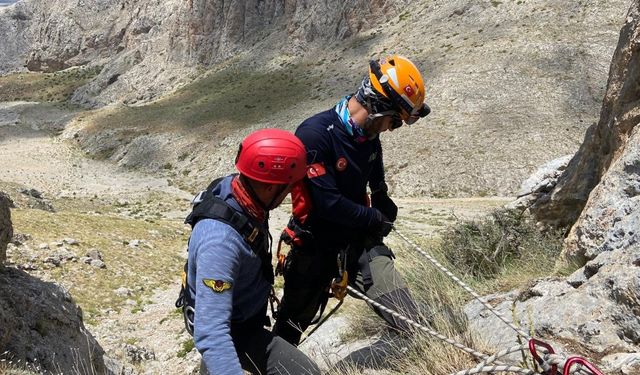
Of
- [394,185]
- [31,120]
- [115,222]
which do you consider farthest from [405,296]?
[31,120]

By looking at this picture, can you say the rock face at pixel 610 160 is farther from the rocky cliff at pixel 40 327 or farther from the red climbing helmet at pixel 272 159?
the rocky cliff at pixel 40 327

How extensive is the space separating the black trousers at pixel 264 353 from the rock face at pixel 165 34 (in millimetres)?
51724

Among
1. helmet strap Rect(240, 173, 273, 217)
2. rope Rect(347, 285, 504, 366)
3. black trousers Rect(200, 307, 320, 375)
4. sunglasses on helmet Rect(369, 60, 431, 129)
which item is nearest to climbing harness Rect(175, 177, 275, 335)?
helmet strap Rect(240, 173, 273, 217)

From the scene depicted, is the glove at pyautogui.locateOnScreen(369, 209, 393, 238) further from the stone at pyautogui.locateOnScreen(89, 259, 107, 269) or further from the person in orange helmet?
the stone at pyautogui.locateOnScreen(89, 259, 107, 269)

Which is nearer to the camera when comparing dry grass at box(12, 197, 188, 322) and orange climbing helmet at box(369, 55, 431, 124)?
orange climbing helmet at box(369, 55, 431, 124)

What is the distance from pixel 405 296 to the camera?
4.09m

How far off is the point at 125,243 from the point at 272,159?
13344mm

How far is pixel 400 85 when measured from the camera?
13.5 ft

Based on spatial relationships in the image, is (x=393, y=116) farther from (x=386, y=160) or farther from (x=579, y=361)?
(x=386, y=160)

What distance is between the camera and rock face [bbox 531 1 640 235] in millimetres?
4414

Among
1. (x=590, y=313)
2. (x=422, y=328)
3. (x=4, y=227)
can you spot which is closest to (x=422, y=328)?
(x=422, y=328)

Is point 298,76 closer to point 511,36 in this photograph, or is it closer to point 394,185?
point 511,36

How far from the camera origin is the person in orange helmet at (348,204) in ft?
13.4

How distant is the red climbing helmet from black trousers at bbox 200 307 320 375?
110 cm
